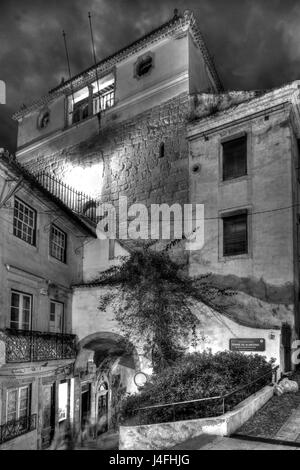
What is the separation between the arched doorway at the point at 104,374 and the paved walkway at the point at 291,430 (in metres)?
7.27

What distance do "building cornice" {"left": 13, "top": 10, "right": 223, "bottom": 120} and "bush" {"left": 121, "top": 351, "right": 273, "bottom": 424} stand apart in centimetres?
1645

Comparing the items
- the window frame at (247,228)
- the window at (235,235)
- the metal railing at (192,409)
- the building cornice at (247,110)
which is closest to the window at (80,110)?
the building cornice at (247,110)

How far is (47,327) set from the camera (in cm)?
1670

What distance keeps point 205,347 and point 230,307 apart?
77.2 inches

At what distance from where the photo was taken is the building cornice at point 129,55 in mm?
21438

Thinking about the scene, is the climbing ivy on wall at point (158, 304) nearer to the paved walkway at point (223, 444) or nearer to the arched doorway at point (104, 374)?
the arched doorway at point (104, 374)

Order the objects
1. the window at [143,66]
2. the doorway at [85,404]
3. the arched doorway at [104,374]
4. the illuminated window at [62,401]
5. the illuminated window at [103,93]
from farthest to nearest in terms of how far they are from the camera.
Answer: the illuminated window at [103,93]
the window at [143,66]
the doorway at [85,404]
the arched doorway at [104,374]
the illuminated window at [62,401]

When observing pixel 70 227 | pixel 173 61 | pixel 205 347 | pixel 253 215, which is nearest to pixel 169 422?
pixel 205 347

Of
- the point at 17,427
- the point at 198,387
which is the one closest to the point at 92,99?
the point at 17,427

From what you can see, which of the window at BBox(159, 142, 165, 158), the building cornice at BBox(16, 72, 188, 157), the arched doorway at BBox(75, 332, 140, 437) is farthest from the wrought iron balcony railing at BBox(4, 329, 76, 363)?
the building cornice at BBox(16, 72, 188, 157)

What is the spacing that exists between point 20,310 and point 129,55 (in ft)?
49.7

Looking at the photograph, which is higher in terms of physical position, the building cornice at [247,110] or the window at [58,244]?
the building cornice at [247,110]

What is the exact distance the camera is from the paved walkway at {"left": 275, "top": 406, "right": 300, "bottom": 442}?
8.38m
